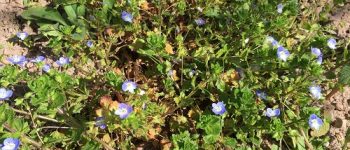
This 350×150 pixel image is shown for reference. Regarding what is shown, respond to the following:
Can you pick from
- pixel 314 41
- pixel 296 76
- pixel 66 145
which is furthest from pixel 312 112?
pixel 66 145

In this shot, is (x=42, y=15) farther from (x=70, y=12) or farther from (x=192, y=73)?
(x=192, y=73)

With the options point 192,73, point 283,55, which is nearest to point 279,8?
point 283,55

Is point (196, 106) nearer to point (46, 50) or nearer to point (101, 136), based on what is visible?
point (101, 136)

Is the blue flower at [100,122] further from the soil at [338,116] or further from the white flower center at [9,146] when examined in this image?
the soil at [338,116]

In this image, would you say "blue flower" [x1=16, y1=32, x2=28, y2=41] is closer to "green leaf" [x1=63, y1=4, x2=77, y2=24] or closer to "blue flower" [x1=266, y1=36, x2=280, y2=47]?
"green leaf" [x1=63, y1=4, x2=77, y2=24]

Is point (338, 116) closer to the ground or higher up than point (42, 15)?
closer to the ground

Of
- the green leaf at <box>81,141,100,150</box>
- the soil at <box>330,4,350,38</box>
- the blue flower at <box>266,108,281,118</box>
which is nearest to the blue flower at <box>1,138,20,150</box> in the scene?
the green leaf at <box>81,141,100,150</box>
